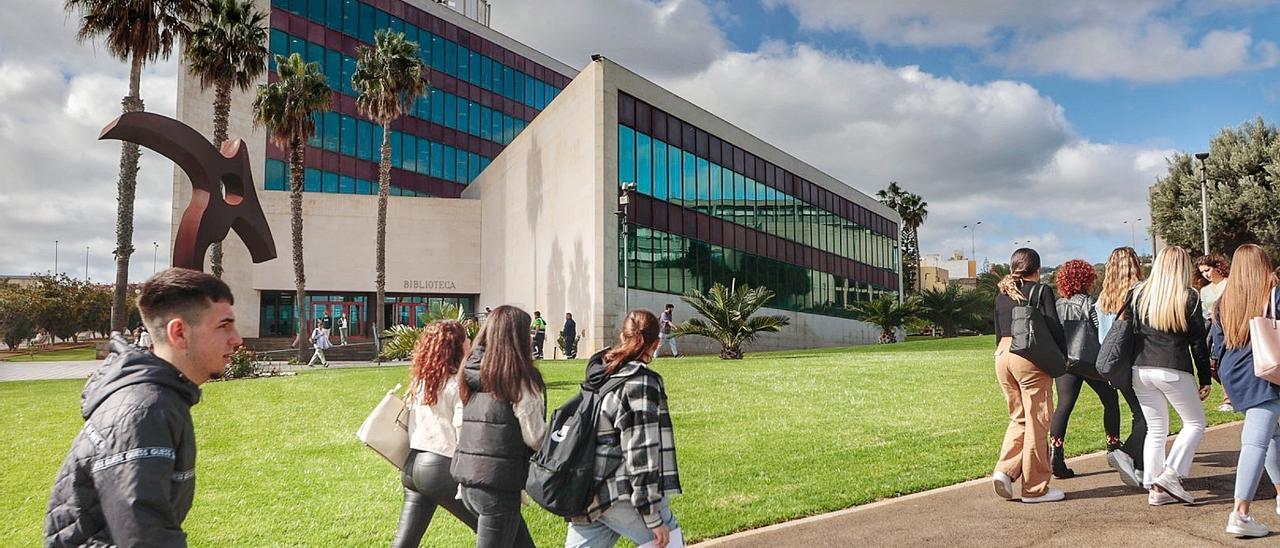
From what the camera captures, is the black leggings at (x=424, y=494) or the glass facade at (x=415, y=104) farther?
the glass facade at (x=415, y=104)

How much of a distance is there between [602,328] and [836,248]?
23.6m

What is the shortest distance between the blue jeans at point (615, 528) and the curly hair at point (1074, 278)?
4707 mm

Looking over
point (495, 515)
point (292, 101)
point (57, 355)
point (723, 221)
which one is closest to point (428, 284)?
point (292, 101)

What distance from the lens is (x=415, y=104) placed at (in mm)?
52469

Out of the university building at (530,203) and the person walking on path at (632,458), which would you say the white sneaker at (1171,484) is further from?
the university building at (530,203)

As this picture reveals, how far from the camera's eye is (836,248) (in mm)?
49656

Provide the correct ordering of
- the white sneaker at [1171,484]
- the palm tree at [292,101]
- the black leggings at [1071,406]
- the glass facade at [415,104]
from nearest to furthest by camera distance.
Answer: the white sneaker at [1171,484]
the black leggings at [1071,406]
the palm tree at [292,101]
the glass facade at [415,104]

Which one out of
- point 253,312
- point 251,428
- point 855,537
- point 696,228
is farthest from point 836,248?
point 855,537

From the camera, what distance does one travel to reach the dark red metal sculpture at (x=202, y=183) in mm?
10234

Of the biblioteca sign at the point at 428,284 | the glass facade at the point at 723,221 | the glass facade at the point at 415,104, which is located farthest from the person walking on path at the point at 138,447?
the glass facade at the point at 415,104

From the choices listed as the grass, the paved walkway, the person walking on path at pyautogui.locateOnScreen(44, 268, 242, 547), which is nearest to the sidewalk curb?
the paved walkway

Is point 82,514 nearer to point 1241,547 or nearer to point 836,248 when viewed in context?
point 1241,547

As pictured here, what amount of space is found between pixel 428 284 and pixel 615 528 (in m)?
42.8

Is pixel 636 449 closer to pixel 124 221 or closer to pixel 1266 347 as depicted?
pixel 1266 347
